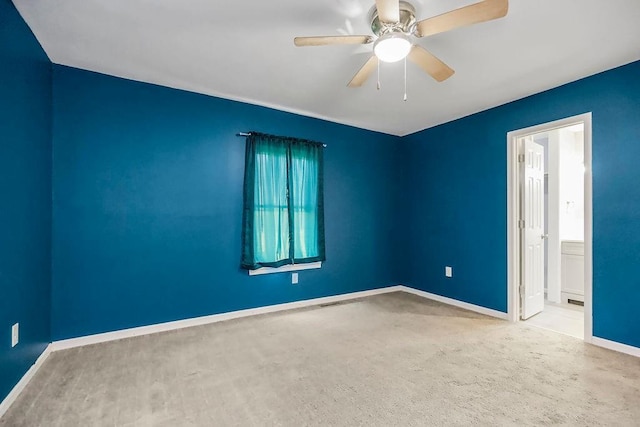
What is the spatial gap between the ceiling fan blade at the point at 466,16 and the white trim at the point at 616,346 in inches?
113

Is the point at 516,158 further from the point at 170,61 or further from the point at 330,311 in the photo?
the point at 170,61

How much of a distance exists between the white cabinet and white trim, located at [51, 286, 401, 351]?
272 centimetres

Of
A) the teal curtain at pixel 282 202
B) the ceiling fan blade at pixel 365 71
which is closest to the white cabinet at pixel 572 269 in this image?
the teal curtain at pixel 282 202

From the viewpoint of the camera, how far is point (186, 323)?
3.13 metres

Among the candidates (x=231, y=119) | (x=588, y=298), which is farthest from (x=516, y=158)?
(x=231, y=119)

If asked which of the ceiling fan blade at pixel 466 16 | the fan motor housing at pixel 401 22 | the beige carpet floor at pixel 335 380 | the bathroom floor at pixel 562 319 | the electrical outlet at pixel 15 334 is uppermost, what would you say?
the fan motor housing at pixel 401 22

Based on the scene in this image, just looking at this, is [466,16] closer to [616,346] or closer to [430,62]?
[430,62]

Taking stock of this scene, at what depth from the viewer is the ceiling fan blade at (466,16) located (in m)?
1.45

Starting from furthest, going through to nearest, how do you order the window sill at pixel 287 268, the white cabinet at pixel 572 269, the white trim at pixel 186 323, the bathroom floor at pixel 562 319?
the white cabinet at pixel 572 269
the window sill at pixel 287 268
the bathroom floor at pixel 562 319
the white trim at pixel 186 323

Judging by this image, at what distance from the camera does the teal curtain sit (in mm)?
3471

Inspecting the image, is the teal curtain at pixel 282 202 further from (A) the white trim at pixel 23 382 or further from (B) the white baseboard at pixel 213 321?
(A) the white trim at pixel 23 382

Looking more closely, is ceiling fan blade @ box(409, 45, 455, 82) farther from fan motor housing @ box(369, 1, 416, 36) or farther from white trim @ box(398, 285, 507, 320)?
white trim @ box(398, 285, 507, 320)

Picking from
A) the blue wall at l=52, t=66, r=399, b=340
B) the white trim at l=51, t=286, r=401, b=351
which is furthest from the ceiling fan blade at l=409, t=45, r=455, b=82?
the white trim at l=51, t=286, r=401, b=351

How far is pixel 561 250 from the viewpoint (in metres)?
4.21
